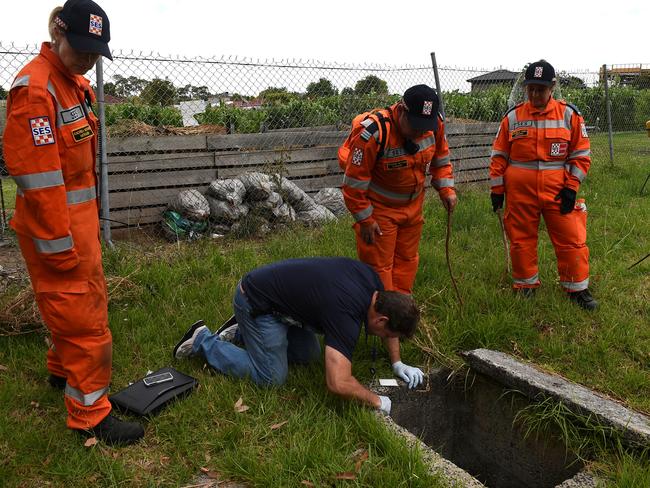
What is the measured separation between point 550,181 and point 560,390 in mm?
1894

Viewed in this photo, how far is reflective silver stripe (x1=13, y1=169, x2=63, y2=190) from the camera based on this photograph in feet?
7.85

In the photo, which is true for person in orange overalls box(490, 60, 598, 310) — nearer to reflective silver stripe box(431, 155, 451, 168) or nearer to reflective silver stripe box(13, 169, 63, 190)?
reflective silver stripe box(431, 155, 451, 168)

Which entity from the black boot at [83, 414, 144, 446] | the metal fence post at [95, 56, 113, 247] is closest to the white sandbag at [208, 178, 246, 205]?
the metal fence post at [95, 56, 113, 247]

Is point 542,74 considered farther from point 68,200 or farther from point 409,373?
point 68,200

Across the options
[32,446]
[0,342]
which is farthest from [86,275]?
[0,342]

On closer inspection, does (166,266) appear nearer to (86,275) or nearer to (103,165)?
(103,165)

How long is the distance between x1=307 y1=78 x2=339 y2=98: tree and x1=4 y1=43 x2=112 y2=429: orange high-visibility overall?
15.0 ft

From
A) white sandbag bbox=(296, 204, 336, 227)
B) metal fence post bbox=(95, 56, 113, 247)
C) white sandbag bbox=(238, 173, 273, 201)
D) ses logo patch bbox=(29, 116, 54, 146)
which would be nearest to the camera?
ses logo patch bbox=(29, 116, 54, 146)

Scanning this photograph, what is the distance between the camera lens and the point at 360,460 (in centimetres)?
264

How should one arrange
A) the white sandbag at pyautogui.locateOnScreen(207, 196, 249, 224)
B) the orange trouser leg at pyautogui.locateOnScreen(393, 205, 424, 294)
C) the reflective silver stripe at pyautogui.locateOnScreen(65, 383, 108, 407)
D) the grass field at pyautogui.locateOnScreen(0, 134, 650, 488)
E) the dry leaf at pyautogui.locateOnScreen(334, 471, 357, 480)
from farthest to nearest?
the white sandbag at pyautogui.locateOnScreen(207, 196, 249, 224), the orange trouser leg at pyautogui.locateOnScreen(393, 205, 424, 294), the reflective silver stripe at pyautogui.locateOnScreen(65, 383, 108, 407), the grass field at pyautogui.locateOnScreen(0, 134, 650, 488), the dry leaf at pyautogui.locateOnScreen(334, 471, 357, 480)

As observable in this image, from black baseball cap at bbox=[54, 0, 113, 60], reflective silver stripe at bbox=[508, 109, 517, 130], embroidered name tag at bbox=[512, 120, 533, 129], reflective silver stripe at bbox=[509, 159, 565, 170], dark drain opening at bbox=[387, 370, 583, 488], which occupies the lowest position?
dark drain opening at bbox=[387, 370, 583, 488]

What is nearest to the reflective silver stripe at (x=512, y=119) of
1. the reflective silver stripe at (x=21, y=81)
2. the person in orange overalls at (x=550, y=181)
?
the person in orange overalls at (x=550, y=181)

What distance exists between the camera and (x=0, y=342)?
152 inches

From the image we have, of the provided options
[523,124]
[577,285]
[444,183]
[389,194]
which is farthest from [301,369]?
A: [523,124]
